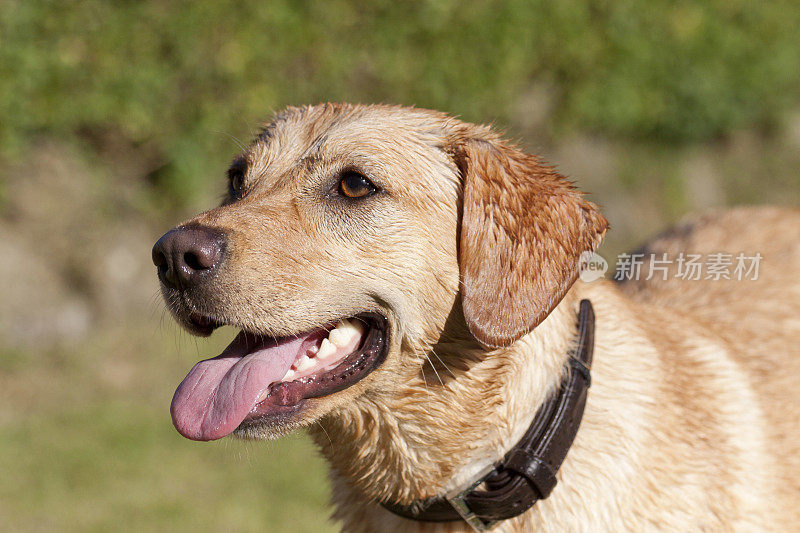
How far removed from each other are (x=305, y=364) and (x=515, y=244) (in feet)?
2.47

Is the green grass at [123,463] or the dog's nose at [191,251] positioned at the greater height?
the dog's nose at [191,251]

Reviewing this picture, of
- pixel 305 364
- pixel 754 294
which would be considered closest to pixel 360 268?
pixel 305 364

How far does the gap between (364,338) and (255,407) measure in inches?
16.4

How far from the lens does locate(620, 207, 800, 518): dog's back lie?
3.22m

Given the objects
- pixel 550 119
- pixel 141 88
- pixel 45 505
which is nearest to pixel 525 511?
pixel 45 505

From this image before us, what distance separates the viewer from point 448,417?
2.65 meters

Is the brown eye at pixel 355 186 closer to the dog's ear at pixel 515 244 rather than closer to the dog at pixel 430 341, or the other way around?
the dog at pixel 430 341

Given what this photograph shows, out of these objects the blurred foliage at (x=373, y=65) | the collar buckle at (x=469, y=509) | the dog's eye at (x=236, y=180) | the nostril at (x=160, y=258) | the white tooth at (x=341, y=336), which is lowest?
the collar buckle at (x=469, y=509)

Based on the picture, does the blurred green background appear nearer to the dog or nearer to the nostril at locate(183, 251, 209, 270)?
the dog

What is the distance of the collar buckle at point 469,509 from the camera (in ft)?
8.55

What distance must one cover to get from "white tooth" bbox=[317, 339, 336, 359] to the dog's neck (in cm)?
18

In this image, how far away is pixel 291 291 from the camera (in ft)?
8.41

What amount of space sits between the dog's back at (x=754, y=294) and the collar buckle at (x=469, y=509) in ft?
3.79

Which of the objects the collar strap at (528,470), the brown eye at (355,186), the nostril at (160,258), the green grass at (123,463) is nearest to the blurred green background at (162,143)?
the green grass at (123,463)
